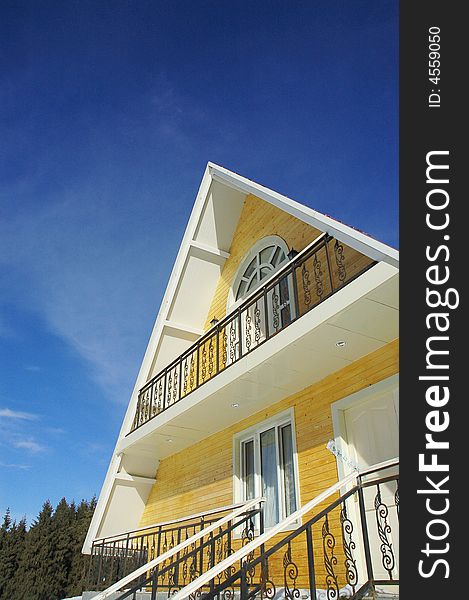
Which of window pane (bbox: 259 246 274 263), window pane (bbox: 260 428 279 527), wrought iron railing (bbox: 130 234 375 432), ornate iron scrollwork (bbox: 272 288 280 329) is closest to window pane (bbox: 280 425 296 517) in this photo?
window pane (bbox: 260 428 279 527)

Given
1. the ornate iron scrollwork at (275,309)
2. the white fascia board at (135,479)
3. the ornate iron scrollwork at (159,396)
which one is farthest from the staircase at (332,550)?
the white fascia board at (135,479)

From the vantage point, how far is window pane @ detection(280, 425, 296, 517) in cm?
805

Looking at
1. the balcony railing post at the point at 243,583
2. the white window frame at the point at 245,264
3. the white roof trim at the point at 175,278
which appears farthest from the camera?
the white roof trim at the point at 175,278

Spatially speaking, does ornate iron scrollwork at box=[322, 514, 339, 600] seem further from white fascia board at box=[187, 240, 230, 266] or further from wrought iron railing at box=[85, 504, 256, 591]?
white fascia board at box=[187, 240, 230, 266]

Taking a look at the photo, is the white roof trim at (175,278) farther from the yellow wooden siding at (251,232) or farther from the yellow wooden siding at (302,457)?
the yellow wooden siding at (302,457)

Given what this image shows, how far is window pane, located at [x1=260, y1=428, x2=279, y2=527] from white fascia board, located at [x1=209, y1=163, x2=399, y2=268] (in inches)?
158

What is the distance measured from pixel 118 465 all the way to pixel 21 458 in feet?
197

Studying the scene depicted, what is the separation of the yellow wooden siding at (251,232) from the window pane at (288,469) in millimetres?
3616

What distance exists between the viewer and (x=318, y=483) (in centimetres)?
750

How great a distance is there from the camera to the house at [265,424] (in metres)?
6.03

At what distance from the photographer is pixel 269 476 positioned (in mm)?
8742

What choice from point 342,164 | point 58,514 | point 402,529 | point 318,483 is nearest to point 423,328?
point 402,529

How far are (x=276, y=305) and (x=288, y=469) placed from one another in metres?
3.15

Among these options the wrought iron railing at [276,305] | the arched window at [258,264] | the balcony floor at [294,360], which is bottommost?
the balcony floor at [294,360]
